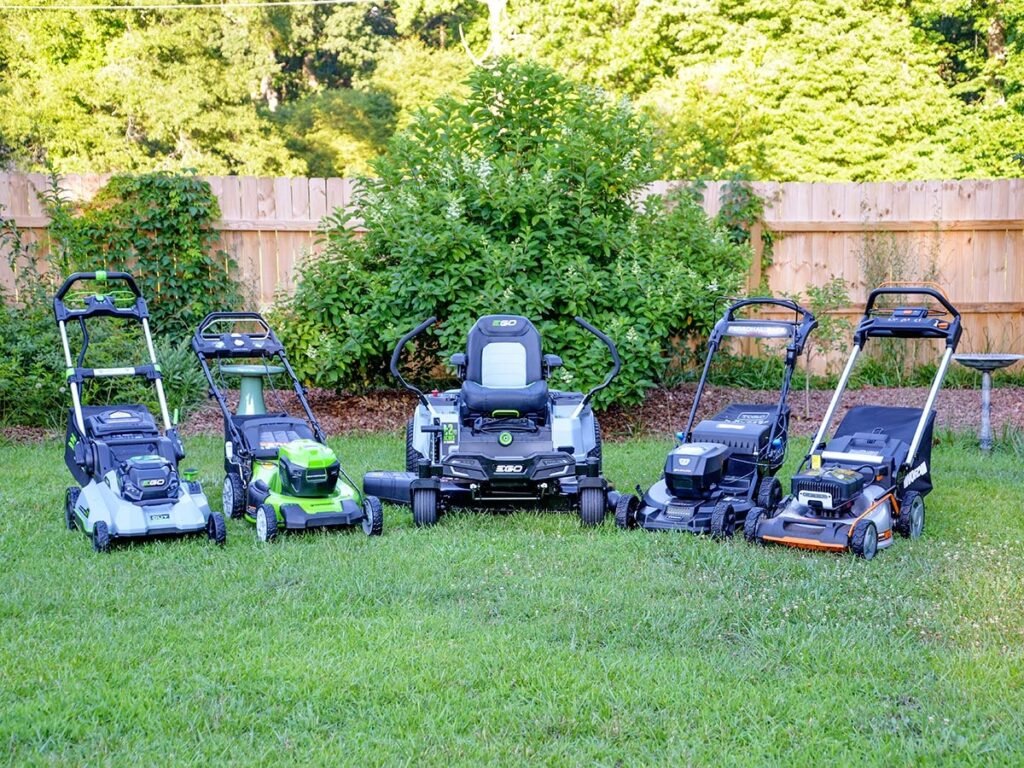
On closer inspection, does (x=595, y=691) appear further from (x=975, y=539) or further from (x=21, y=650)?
(x=975, y=539)

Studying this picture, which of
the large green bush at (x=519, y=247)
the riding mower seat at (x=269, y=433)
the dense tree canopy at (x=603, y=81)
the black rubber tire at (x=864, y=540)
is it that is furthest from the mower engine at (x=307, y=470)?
the dense tree canopy at (x=603, y=81)

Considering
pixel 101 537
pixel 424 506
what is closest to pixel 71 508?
pixel 101 537

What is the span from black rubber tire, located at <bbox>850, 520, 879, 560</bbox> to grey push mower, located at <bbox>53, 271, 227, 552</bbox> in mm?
3511

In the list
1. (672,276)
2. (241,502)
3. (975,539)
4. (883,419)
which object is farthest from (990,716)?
(672,276)

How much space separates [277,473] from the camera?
272 inches

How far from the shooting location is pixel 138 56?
25.6 m

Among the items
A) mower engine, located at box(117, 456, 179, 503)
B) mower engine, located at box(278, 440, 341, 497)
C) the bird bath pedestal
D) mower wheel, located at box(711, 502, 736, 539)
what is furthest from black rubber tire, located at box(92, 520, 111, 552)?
the bird bath pedestal

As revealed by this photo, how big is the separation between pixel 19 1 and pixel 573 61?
12.6 m

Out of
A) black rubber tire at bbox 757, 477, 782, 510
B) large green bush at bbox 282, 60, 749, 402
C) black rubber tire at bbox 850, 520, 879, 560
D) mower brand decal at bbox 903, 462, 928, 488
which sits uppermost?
large green bush at bbox 282, 60, 749, 402

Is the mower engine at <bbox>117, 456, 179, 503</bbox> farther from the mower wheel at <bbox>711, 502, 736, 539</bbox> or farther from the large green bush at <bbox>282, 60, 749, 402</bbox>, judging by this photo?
the large green bush at <bbox>282, 60, 749, 402</bbox>

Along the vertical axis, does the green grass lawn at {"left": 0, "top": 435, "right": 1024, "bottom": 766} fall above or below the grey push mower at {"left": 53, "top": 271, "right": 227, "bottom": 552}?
below

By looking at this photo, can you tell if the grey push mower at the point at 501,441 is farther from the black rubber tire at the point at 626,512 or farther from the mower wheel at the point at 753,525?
the mower wheel at the point at 753,525

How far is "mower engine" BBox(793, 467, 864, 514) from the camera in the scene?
635cm

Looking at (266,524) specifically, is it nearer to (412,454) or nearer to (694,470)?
(412,454)
